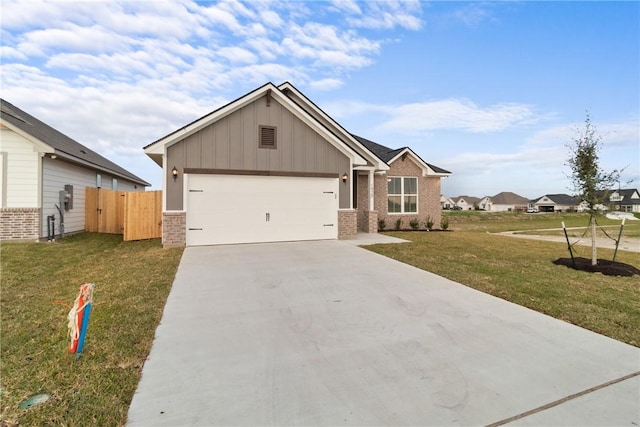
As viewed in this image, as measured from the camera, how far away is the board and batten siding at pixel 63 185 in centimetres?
1073

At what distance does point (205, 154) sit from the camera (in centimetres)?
978

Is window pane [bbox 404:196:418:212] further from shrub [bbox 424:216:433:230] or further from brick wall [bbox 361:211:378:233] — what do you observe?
brick wall [bbox 361:211:378:233]

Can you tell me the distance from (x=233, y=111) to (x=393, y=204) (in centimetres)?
943

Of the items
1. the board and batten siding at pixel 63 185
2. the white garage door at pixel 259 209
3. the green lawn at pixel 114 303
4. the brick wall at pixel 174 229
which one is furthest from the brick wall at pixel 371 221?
the board and batten siding at pixel 63 185

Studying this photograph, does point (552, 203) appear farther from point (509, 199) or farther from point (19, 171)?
point (19, 171)

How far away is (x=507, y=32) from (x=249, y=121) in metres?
9.78

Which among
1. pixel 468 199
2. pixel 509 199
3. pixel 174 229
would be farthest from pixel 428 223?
pixel 468 199

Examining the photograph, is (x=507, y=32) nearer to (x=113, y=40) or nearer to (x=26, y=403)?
(x=113, y=40)

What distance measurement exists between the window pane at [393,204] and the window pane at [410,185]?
2.41 feet

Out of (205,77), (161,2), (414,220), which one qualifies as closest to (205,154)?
(161,2)

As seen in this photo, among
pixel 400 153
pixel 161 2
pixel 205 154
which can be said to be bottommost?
pixel 205 154

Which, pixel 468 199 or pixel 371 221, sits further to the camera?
pixel 468 199

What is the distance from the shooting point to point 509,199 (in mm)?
88938

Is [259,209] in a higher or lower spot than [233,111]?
lower
